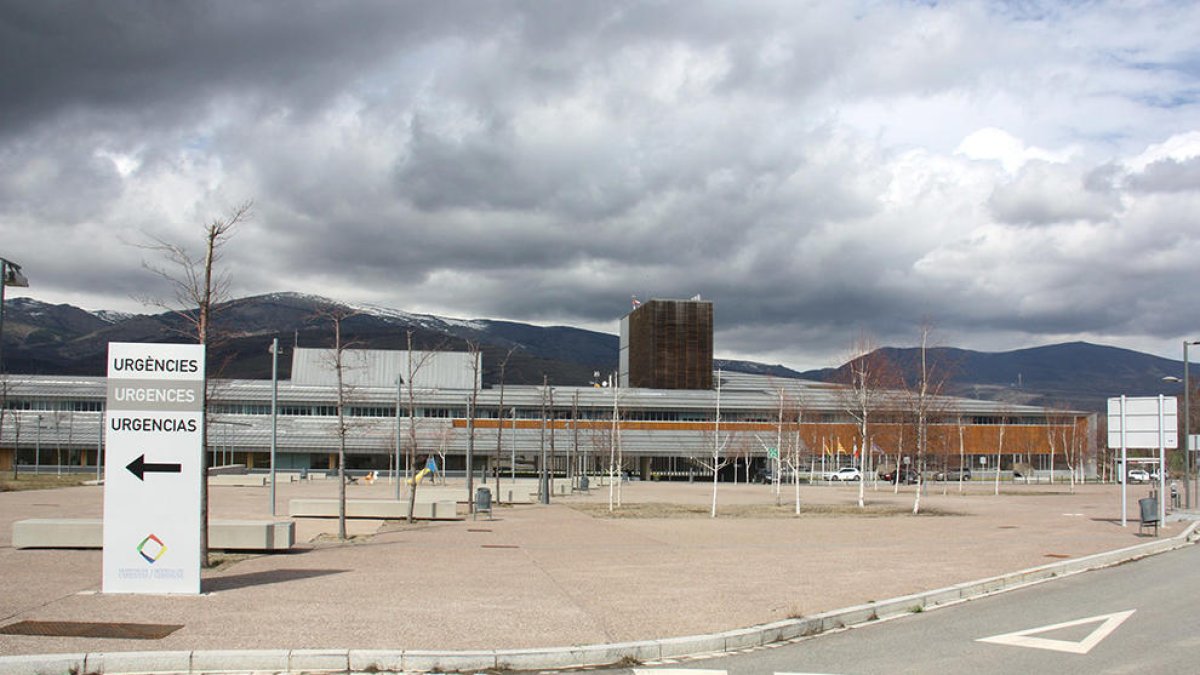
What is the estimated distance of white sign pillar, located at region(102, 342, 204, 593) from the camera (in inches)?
553

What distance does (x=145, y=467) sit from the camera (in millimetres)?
14281

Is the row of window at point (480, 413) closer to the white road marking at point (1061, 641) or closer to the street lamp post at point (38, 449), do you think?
the street lamp post at point (38, 449)

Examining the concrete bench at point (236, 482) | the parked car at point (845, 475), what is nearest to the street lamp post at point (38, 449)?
the concrete bench at point (236, 482)

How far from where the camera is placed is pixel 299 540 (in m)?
24.8

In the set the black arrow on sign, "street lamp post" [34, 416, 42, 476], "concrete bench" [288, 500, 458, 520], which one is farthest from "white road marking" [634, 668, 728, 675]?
"street lamp post" [34, 416, 42, 476]

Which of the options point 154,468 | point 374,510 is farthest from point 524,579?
point 374,510

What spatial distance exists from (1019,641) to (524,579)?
25.9ft

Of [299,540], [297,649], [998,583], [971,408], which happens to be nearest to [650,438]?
[971,408]

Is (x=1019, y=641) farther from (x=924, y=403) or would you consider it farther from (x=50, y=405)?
(x=50, y=405)

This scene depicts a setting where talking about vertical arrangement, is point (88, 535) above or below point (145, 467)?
below

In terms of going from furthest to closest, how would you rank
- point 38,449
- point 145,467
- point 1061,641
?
point 38,449 < point 145,467 < point 1061,641

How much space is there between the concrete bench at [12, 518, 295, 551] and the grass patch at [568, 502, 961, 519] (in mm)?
18211

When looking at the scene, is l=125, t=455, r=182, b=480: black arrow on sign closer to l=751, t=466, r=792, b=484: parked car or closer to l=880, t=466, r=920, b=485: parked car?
l=880, t=466, r=920, b=485: parked car

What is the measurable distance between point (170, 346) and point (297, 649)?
5.72 meters
